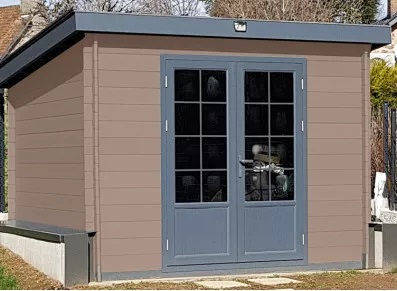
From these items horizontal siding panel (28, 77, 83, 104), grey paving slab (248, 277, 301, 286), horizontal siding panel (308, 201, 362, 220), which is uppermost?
horizontal siding panel (28, 77, 83, 104)

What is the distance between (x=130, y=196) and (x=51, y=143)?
1647 mm

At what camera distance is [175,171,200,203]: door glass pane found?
31.7 feet

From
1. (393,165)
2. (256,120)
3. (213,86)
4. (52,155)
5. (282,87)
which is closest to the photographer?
(213,86)

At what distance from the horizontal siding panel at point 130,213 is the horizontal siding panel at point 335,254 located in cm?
184

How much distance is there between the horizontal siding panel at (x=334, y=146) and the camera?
10.1 metres

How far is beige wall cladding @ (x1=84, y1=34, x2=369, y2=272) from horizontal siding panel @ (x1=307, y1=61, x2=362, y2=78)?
1cm

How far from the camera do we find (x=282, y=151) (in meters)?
10.0

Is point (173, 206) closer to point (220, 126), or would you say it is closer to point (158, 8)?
point (220, 126)

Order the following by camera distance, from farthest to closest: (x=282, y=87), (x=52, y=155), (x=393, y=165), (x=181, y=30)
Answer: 1. (x=393, y=165)
2. (x=52, y=155)
3. (x=282, y=87)
4. (x=181, y=30)

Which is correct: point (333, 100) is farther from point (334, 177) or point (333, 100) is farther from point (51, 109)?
point (51, 109)

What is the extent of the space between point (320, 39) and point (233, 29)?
40.5 inches

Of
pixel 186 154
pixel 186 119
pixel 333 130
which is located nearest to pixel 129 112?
pixel 186 119

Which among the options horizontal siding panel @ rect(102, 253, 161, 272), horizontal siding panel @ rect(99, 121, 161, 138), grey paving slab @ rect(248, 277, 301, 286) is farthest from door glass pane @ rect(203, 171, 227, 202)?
grey paving slab @ rect(248, 277, 301, 286)

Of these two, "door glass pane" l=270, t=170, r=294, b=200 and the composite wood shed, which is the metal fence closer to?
the composite wood shed
